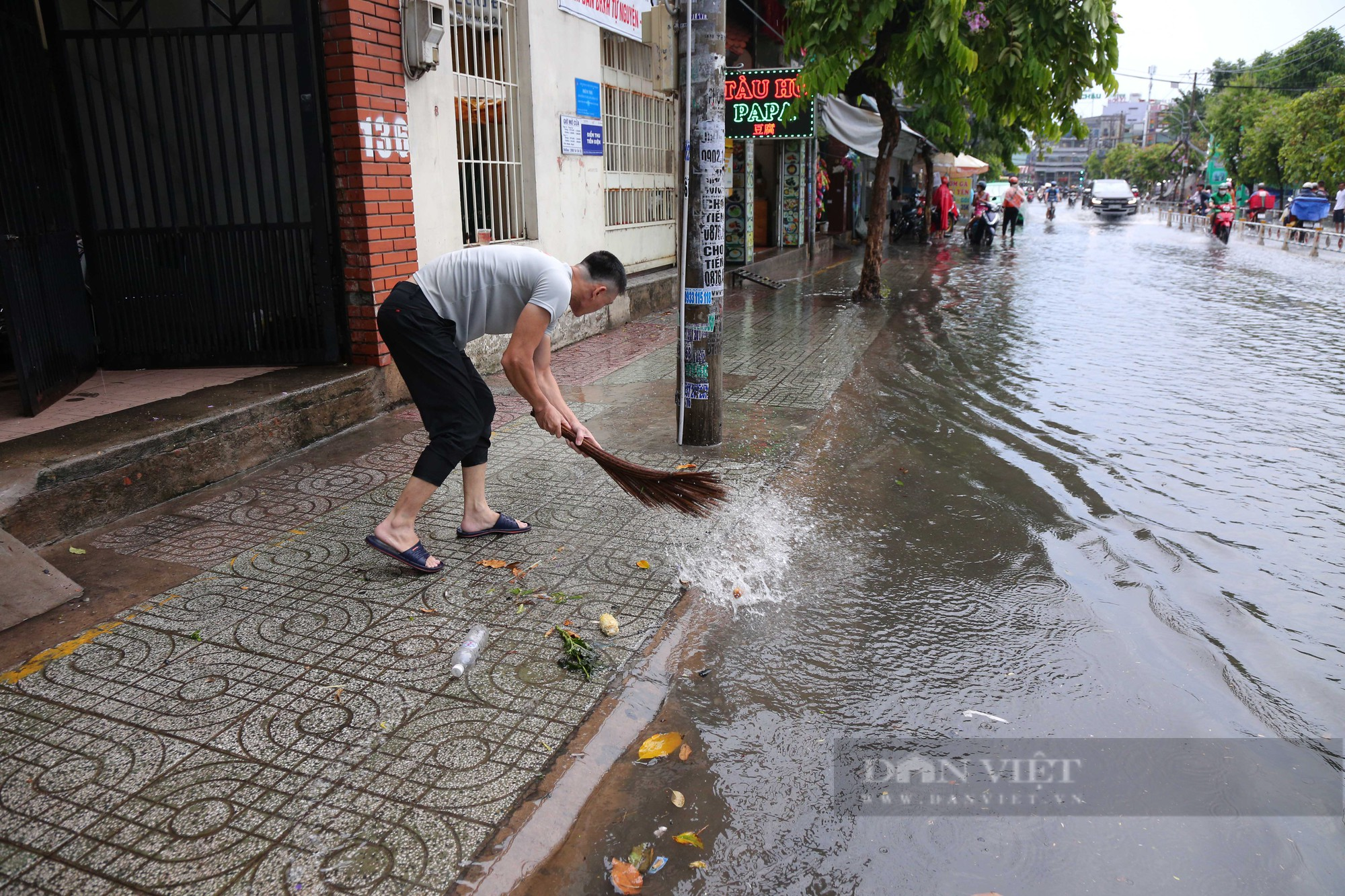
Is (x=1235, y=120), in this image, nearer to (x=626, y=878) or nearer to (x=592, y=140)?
(x=592, y=140)

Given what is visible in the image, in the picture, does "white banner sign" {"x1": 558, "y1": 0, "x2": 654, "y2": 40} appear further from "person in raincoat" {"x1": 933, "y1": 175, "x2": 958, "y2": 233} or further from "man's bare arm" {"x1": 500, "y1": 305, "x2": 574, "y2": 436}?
"person in raincoat" {"x1": 933, "y1": 175, "x2": 958, "y2": 233}

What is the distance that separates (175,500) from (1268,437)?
24.0 feet

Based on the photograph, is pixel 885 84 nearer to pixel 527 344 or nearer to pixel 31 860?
pixel 527 344

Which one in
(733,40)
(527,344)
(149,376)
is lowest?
(149,376)

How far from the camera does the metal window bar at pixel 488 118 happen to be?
8086 mm

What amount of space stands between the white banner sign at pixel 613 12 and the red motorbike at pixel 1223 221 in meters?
22.8

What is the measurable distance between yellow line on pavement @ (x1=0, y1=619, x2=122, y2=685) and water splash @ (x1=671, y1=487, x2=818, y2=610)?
237cm

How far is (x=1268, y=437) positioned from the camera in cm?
659

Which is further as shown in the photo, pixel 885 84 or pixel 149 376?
pixel 885 84

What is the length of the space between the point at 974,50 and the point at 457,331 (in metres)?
8.81

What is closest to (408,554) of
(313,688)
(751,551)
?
(313,688)

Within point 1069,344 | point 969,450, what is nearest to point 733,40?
point 1069,344

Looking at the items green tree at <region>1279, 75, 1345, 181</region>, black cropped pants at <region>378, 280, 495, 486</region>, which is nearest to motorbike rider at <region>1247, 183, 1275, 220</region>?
→ green tree at <region>1279, 75, 1345, 181</region>

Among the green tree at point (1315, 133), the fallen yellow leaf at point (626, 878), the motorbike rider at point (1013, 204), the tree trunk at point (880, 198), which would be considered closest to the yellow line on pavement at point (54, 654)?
the fallen yellow leaf at point (626, 878)
